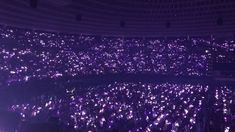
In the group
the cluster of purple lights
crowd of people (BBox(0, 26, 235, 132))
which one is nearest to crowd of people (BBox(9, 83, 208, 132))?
crowd of people (BBox(0, 26, 235, 132))

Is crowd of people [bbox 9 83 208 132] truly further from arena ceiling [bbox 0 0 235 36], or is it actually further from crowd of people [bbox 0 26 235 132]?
arena ceiling [bbox 0 0 235 36]

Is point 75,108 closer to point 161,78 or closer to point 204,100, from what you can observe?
point 204,100

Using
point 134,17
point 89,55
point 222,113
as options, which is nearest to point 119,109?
point 222,113

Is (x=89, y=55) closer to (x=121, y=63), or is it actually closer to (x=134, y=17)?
(x=121, y=63)

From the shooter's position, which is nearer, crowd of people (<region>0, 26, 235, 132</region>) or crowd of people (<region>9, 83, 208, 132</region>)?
crowd of people (<region>9, 83, 208, 132</region>)

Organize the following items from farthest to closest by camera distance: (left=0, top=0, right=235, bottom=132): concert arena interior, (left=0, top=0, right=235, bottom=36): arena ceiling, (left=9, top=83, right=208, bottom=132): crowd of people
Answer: (left=0, top=0, right=235, bottom=36): arena ceiling, (left=0, top=0, right=235, bottom=132): concert arena interior, (left=9, top=83, right=208, bottom=132): crowd of people

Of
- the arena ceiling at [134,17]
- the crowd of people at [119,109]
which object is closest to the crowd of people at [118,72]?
the crowd of people at [119,109]

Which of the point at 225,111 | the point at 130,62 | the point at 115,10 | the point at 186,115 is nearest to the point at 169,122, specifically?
the point at 186,115
